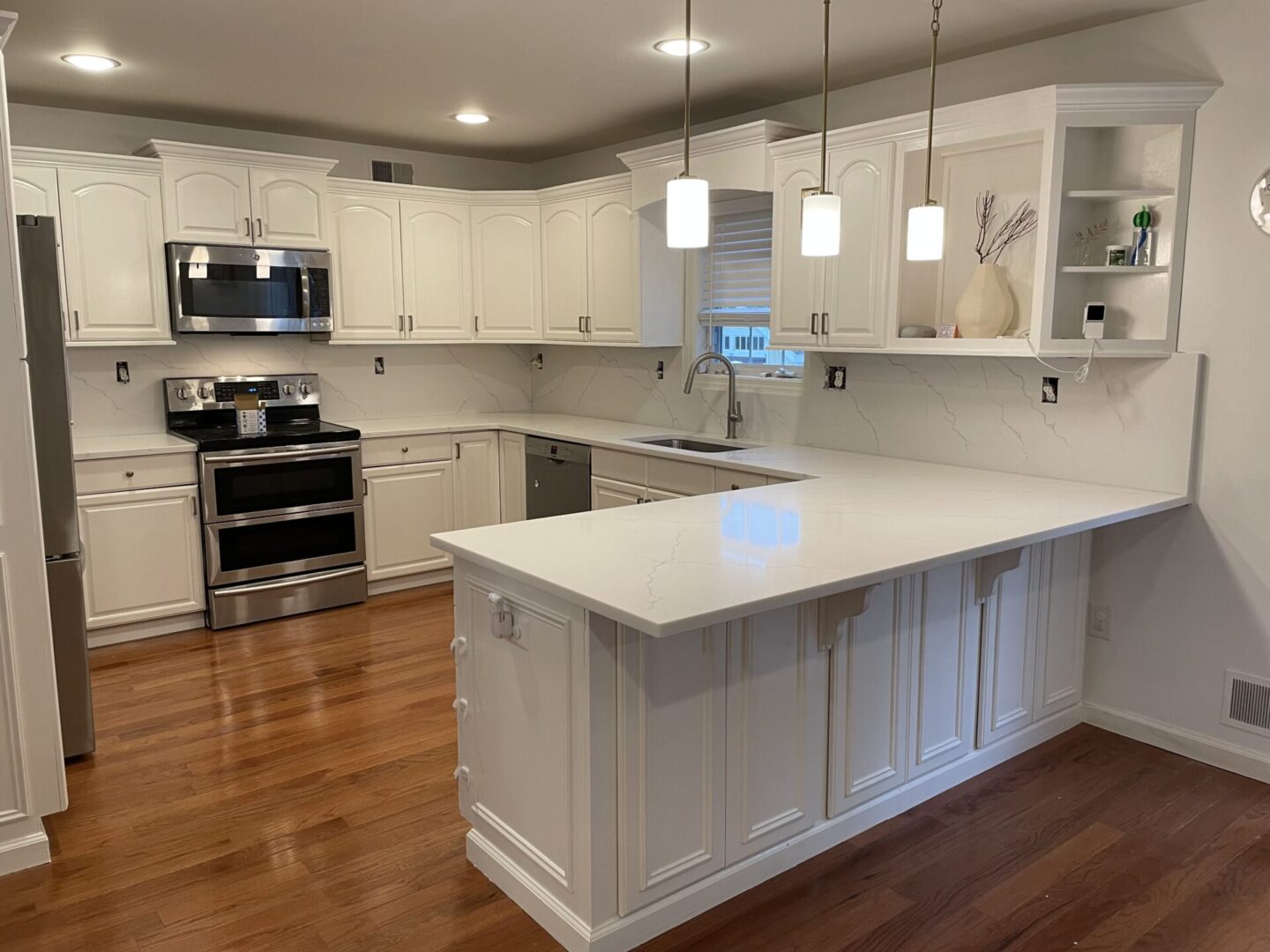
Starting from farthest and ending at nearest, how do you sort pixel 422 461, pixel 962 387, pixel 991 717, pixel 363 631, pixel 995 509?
pixel 422 461 < pixel 363 631 < pixel 962 387 < pixel 991 717 < pixel 995 509

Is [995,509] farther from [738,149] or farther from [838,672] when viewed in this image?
[738,149]

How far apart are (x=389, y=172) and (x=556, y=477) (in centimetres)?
201

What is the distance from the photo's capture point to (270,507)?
15.0ft

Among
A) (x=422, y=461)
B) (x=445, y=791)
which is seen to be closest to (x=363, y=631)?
(x=422, y=461)

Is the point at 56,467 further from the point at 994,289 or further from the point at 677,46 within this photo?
the point at 994,289

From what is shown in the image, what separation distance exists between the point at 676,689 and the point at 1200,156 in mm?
2379

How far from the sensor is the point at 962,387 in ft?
12.1

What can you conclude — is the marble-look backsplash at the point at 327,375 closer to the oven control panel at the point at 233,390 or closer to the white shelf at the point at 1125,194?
the oven control panel at the point at 233,390

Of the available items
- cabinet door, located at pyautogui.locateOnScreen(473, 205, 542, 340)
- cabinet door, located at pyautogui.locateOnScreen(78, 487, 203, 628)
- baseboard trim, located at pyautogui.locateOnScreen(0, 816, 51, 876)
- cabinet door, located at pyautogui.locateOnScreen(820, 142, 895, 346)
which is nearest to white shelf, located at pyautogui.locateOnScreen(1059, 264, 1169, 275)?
cabinet door, located at pyautogui.locateOnScreen(820, 142, 895, 346)

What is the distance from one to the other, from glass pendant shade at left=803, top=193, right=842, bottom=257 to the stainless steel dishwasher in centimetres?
252

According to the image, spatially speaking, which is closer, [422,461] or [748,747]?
[748,747]

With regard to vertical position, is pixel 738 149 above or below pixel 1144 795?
above

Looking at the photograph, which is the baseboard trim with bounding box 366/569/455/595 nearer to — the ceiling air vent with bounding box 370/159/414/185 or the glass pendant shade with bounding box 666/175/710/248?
the ceiling air vent with bounding box 370/159/414/185

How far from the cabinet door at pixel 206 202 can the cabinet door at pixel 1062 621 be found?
3.88 m
